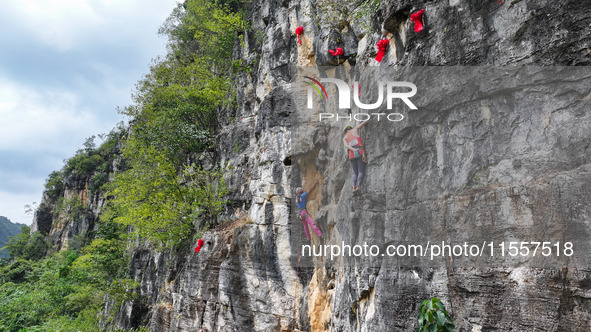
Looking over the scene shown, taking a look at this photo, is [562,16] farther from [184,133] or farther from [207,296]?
[184,133]

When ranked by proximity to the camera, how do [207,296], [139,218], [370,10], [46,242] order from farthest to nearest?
[46,242]
[139,218]
[207,296]
[370,10]

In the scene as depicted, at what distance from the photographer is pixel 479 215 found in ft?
18.0

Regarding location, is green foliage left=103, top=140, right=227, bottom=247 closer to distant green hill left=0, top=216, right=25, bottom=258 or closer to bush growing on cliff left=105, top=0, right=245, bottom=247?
bush growing on cliff left=105, top=0, right=245, bottom=247

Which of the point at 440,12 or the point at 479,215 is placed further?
the point at 440,12

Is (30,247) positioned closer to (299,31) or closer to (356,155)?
(299,31)

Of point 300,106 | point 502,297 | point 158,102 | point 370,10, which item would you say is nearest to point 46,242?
point 158,102

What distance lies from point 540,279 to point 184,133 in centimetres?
1528

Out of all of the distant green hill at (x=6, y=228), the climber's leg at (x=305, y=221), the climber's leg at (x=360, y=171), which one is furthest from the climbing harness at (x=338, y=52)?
the distant green hill at (x=6, y=228)

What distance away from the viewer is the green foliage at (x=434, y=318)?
464cm

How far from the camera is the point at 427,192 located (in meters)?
6.49

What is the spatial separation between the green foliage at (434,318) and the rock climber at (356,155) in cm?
334

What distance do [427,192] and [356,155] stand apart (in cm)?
188

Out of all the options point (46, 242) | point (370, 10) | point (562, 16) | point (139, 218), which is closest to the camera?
point (562, 16)

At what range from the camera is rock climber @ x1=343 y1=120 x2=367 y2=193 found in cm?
791
